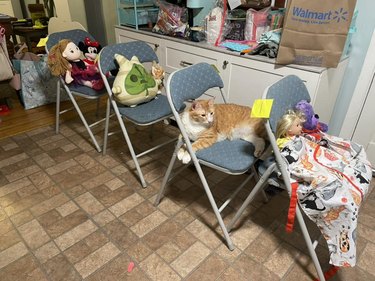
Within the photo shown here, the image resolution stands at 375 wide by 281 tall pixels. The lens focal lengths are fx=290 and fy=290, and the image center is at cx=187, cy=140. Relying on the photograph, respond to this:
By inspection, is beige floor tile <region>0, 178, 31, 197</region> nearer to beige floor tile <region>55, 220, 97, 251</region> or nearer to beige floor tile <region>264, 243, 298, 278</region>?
beige floor tile <region>55, 220, 97, 251</region>

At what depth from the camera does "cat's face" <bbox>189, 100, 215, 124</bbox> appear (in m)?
1.59

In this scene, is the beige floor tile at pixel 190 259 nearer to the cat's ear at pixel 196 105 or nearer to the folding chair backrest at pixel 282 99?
the folding chair backrest at pixel 282 99

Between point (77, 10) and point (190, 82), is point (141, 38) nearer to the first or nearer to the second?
point (190, 82)

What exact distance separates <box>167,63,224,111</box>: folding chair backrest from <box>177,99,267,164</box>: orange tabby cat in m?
0.08

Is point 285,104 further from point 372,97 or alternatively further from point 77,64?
point 77,64

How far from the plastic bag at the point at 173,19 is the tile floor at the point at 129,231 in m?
1.03

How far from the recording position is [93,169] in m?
2.21

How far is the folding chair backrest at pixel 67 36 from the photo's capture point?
2275mm

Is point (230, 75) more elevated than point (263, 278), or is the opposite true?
point (230, 75)

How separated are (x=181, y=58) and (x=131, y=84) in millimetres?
579

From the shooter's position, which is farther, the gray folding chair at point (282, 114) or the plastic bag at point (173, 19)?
the plastic bag at point (173, 19)

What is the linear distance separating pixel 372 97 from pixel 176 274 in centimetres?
171

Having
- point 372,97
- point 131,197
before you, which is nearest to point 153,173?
point 131,197

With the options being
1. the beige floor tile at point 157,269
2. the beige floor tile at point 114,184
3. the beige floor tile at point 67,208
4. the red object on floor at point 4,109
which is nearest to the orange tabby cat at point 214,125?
the beige floor tile at point 157,269
